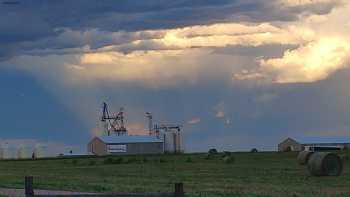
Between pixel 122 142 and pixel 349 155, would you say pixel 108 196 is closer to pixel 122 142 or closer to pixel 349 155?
pixel 349 155

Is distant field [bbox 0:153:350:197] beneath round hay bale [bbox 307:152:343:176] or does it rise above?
beneath

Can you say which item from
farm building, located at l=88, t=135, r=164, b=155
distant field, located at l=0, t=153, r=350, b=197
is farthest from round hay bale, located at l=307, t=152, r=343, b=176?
farm building, located at l=88, t=135, r=164, b=155

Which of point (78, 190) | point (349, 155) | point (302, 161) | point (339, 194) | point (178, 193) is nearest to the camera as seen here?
point (178, 193)

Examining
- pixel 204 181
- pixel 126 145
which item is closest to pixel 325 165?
pixel 204 181

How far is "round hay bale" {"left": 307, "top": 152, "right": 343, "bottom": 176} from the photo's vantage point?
52.2m

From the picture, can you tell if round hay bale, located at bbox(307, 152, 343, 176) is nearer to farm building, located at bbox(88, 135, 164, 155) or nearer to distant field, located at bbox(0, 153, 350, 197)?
distant field, located at bbox(0, 153, 350, 197)

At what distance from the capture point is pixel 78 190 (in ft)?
110

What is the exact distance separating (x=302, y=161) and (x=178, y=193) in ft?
174

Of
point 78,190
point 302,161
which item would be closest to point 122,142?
point 302,161

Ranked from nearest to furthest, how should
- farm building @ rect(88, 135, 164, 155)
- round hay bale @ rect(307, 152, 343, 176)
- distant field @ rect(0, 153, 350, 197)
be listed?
distant field @ rect(0, 153, 350, 197) → round hay bale @ rect(307, 152, 343, 176) → farm building @ rect(88, 135, 164, 155)

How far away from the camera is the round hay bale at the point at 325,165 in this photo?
2057 inches

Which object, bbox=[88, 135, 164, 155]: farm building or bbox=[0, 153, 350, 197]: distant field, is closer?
bbox=[0, 153, 350, 197]: distant field

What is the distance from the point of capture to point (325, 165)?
5266 cm

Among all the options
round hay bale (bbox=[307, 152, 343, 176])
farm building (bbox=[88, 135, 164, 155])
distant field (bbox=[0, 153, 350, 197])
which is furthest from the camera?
farm building (bbox=[88, 135, 164, 155])
